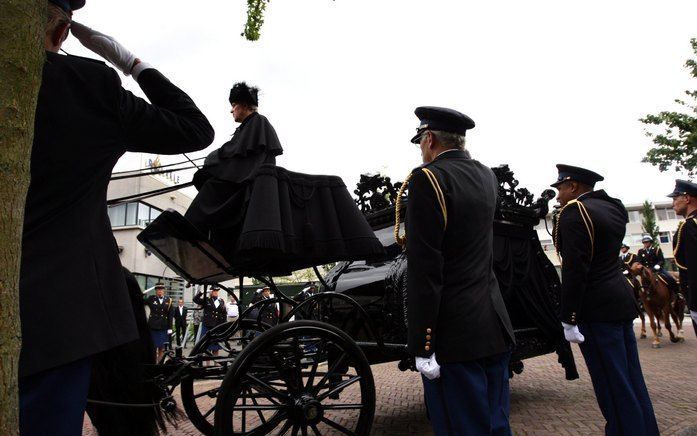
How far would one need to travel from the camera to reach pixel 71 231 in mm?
1485

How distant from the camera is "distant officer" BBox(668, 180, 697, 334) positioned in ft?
14.7

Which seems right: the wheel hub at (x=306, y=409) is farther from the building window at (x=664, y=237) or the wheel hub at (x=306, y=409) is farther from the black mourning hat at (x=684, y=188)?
the building window at (x=664, y=237)

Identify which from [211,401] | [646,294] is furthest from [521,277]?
[646,294]

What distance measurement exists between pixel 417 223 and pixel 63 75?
1.54 meters

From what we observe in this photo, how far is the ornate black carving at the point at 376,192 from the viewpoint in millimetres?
5453

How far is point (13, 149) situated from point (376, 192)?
4.54 metres

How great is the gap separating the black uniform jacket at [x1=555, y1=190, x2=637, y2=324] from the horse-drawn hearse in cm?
131

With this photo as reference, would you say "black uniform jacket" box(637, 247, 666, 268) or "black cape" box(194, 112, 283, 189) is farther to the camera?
"black uniform jacket" box(637, 247, 666, 268)

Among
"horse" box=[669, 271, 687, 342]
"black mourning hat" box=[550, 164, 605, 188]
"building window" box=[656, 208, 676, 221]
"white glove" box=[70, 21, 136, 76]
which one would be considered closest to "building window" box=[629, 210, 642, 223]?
"building window" box=[656, 208, 676, 221]

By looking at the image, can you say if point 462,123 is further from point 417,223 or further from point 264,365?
point 264,365

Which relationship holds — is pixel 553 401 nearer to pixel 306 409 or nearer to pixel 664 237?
pixel 306 409

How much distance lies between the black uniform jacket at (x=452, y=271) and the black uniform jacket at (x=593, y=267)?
51.5 inches

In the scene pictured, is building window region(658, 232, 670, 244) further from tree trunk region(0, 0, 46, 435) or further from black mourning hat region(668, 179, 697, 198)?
tree trunk region(0, 0, 46, 435)

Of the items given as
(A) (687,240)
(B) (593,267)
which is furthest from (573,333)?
(A) (687,240)
